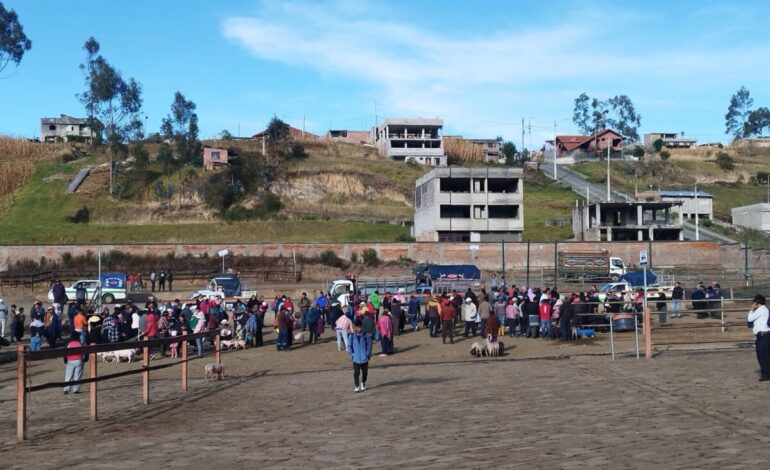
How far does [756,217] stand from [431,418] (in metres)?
80.1

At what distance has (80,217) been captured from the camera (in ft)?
263

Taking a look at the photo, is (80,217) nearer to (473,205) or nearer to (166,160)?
(166,160)

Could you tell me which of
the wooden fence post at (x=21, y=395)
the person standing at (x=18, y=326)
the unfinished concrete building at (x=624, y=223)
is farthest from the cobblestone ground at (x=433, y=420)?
the unfinished concrete building at (x=624, y=223)

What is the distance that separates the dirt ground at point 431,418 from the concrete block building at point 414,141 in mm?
97907

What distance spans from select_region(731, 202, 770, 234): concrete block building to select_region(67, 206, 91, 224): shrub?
6277 cm

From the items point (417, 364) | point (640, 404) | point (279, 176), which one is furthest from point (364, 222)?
point (640, 404)

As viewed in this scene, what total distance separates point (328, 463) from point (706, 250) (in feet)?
198

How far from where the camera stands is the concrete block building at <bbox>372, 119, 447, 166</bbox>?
11831cm

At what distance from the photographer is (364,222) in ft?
269

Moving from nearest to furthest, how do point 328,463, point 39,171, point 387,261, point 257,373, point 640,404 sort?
point 328,463, point 640,404, point 257,373, point 387,261, point 39,171

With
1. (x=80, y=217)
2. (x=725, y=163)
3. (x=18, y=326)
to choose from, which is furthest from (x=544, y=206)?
(x=18, y=326)

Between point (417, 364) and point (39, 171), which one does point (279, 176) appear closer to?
point (39, 171)

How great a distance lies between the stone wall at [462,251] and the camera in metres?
62.3

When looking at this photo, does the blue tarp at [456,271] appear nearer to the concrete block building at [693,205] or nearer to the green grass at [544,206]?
the green grass at [544,206]
